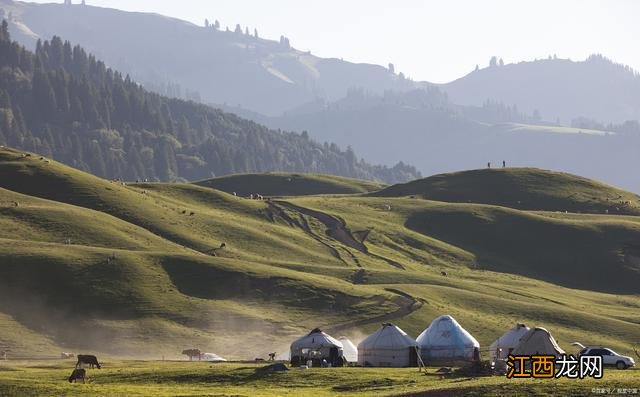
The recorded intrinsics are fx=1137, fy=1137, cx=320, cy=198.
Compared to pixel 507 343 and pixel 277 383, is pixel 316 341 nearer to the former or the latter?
pixel 507 343

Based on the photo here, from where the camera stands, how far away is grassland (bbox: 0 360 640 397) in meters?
68.3

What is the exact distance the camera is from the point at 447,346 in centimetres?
10869

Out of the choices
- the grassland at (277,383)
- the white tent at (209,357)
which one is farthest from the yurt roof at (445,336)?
the white tent at (209,357)

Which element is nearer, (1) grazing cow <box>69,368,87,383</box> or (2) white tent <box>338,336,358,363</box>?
(1) grazing cow <box>69,368,87,383</box>

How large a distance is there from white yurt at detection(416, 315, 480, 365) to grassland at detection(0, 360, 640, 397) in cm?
1566

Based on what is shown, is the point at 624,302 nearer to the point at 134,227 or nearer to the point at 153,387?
the point at 134,227

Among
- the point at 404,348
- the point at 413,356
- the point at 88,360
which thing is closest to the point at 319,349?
the point at 404,348

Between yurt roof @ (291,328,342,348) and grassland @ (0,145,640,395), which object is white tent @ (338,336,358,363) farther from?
grassland @ (0,145,640,395)

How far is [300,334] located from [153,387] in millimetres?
57852

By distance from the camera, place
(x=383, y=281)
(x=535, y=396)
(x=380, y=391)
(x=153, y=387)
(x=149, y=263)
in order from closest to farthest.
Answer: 1. (x=535, y=396)
2. (x=380, y=391)
3. (x=153, y=387)
4. (x=149, y=263)
5. (x=383, y=281)

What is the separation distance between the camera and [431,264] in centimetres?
19875

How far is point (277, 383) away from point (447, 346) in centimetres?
2901

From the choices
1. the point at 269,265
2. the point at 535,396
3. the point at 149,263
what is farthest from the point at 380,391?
the point at 269,265

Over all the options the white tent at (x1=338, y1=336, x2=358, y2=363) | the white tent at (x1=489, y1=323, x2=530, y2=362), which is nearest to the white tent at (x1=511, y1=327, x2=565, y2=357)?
the white tent at (x1=489, y1=323, x2=530, y2=362)
